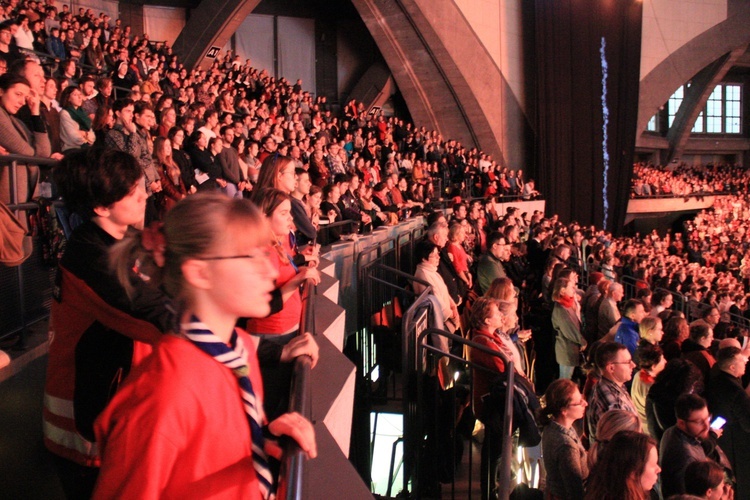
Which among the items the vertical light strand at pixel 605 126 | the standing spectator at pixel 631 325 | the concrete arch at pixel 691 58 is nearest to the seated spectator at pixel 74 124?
the standing spectator at pixel 631 325

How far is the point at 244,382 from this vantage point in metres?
1.33

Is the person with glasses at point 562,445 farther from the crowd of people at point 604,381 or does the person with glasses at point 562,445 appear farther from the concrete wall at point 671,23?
the concrete wall at point 671,23

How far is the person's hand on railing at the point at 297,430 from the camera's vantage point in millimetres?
1302

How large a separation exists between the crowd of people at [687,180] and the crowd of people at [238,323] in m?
17.7

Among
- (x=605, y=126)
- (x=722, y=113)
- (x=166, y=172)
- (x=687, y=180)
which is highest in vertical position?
(x=722, y=113)

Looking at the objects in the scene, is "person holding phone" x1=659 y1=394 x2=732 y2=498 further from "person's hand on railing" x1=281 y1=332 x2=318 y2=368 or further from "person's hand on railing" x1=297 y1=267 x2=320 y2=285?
"person's hand on railing" x1=281 y1=332 x2=318 y2=368

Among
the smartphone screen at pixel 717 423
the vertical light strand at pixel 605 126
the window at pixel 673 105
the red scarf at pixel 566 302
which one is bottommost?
the smartphone screen at pixel 717 423

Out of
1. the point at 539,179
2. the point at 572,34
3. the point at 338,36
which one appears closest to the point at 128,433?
the point at 539,179

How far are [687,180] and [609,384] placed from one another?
94.1 feet

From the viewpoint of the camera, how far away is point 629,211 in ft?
86.6

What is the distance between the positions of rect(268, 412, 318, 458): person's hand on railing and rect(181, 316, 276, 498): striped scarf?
0.12ft

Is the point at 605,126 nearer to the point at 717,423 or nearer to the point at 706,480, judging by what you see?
the point at 717,423

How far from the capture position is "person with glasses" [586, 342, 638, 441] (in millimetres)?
3885

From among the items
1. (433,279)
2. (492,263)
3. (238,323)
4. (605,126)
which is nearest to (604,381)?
(433,279)
